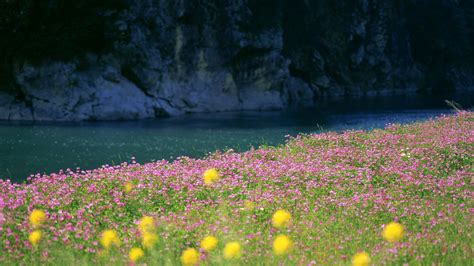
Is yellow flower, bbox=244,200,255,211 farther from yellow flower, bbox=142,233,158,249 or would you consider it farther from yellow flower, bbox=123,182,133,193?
yellow flower, bbox=123,182,133,193

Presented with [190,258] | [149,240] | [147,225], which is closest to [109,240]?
[149,240]

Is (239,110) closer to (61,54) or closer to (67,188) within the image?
(61,54)

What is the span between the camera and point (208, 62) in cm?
4975

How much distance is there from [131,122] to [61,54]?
6.34 meters

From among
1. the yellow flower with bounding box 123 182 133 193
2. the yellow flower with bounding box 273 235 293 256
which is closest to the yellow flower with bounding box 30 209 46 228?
the yellow flower with bounding box 123 182 133 193

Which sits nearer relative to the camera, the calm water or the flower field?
the flower field

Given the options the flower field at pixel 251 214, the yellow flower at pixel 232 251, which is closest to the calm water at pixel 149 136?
the flower field at pixel 251 214

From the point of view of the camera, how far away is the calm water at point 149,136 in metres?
22.6

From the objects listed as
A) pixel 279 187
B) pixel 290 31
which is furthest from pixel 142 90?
pixel 279 187

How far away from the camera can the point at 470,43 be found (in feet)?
310

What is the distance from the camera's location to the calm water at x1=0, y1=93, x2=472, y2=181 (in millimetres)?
→ 22609

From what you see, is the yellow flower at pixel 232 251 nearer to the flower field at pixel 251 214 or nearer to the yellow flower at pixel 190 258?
the flower field at pixel 251 214

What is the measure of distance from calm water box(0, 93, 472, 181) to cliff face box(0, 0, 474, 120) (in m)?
3.12

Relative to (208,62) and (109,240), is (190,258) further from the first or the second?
(208,62)
